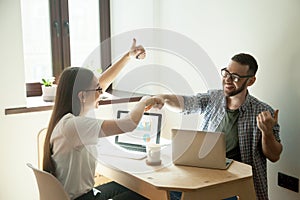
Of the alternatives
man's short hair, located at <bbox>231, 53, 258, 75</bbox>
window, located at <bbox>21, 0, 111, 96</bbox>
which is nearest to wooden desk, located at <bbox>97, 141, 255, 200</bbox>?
man's short hair, located at <bbox>231, 53, 258, 75</bbox>

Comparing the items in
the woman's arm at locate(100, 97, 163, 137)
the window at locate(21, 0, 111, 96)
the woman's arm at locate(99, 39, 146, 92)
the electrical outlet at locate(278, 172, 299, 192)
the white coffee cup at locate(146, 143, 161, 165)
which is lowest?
the electrical outlet at locate(278, 172, 299, 192)

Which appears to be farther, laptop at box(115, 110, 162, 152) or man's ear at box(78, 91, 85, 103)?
laptop at box(115, 110, 162, 152)

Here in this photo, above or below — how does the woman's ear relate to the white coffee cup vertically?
above

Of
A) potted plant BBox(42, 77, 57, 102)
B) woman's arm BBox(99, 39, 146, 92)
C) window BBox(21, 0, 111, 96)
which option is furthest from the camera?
window BBox(21, 0, 111, 96)

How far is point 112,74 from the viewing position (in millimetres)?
2369

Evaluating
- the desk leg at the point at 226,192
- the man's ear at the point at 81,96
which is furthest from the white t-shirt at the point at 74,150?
the desk leg at the point at 226,192

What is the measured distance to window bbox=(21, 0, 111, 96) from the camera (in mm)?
2852

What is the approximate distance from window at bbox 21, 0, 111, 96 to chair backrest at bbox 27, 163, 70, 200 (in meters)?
1.44

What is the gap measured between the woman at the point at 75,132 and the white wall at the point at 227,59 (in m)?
0.84

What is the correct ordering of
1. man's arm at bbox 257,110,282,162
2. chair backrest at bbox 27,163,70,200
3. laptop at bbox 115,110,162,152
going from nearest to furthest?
chair backrest at bbox 27,163,70,200, man's arm at bbox 257,110,282,162, laptop at bbox 115,110,162,152

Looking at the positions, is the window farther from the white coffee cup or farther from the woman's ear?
the white coffee cup

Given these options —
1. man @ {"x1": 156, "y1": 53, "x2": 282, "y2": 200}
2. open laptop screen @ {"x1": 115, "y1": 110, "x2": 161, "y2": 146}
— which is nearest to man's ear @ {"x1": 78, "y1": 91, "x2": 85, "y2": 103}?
open laptop screen @ {"x1": 115, "y1": 110, "x2": 161, "y2": 146}

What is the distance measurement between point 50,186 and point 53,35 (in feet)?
5.39

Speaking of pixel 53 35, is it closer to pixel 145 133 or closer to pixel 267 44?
pixel 145 133
